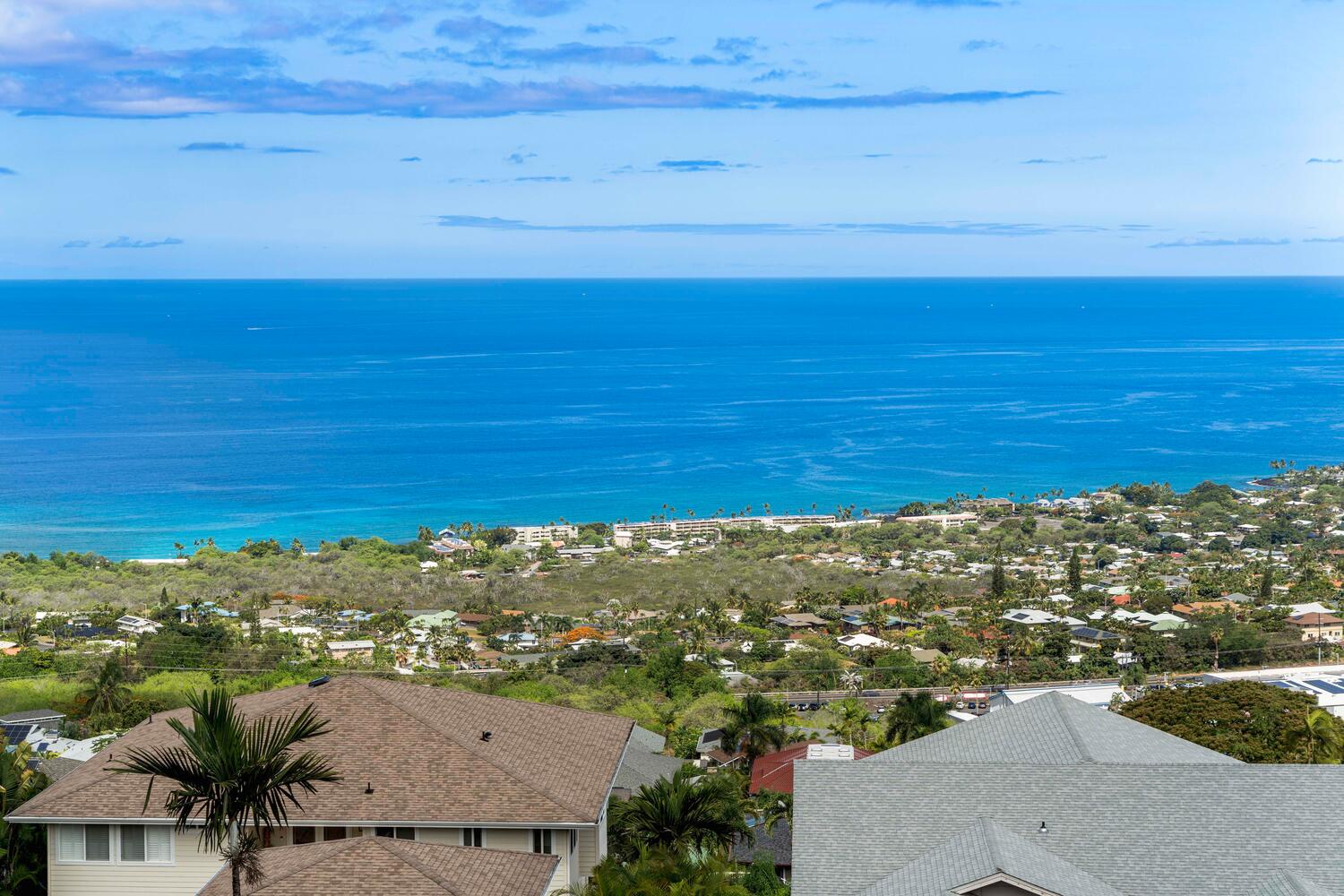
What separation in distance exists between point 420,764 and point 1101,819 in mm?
8024

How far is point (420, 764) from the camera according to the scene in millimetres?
17109

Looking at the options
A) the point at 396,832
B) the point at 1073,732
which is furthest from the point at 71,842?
the point at 1073,732

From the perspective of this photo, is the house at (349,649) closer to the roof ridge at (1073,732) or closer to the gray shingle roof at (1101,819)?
the roof ridge at (1073,732)

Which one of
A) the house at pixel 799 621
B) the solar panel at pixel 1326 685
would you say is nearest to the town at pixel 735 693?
the solar panel at pixel 1326 685

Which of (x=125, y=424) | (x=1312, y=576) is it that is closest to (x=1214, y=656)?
(x=1312, y=576)

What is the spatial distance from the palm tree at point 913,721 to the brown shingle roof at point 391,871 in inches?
509

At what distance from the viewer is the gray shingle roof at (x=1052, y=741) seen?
17.9 m

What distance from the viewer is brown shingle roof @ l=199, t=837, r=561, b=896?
14.1 meters

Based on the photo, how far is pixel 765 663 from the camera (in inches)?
1847

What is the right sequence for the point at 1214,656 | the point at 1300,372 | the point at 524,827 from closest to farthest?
the point at 524,827
the point at 1214,656
the point at 1300,372

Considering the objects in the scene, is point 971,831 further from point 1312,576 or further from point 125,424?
point 125,424

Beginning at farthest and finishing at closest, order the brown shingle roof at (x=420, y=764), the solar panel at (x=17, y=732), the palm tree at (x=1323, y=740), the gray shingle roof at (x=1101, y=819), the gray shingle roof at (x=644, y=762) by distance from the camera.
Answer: the solar panel at (x=17, y=732)
the gray shingle roof at (x=644, y=762)
the palm tree at (x=1323, y=740)
the brown shingle roof at (x=420, y=764)
the gray shingle roof at (x=1101, y=819)

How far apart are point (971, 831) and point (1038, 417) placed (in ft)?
407

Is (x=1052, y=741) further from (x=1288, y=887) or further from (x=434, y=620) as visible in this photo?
(x=434, y=620)
